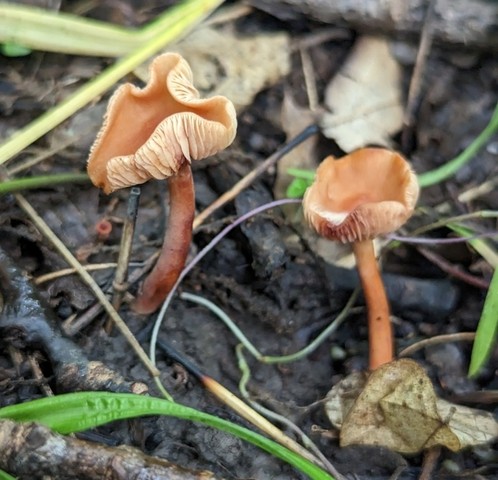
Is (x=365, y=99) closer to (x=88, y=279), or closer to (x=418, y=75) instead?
(x=418, y=75)

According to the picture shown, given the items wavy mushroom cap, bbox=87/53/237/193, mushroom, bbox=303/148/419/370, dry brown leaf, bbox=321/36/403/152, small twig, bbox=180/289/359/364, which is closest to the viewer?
wavy mushroom cap, bbox=87/53/237/193

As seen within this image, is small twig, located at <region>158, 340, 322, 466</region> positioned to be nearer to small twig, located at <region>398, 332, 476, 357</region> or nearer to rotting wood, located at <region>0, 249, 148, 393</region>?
rotting wood, located at <region>0, 249, 148, 393</region>

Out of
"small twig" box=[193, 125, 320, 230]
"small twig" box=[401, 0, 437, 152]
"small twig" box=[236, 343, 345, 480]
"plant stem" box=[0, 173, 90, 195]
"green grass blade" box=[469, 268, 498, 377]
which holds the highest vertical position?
"small twig" box=[401, 0, 437, 152]

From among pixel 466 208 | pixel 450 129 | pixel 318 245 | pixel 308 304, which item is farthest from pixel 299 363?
pixel 450 129

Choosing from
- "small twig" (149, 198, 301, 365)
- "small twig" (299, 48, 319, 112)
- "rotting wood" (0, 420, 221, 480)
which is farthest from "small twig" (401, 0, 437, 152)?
"rotting wood" (0, 420, 221, 480)

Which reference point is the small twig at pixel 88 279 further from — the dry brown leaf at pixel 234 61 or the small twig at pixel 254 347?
the dry brown leaf at pixel 234 61

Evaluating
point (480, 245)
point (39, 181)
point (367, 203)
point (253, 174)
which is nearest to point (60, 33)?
point (39, 181)
